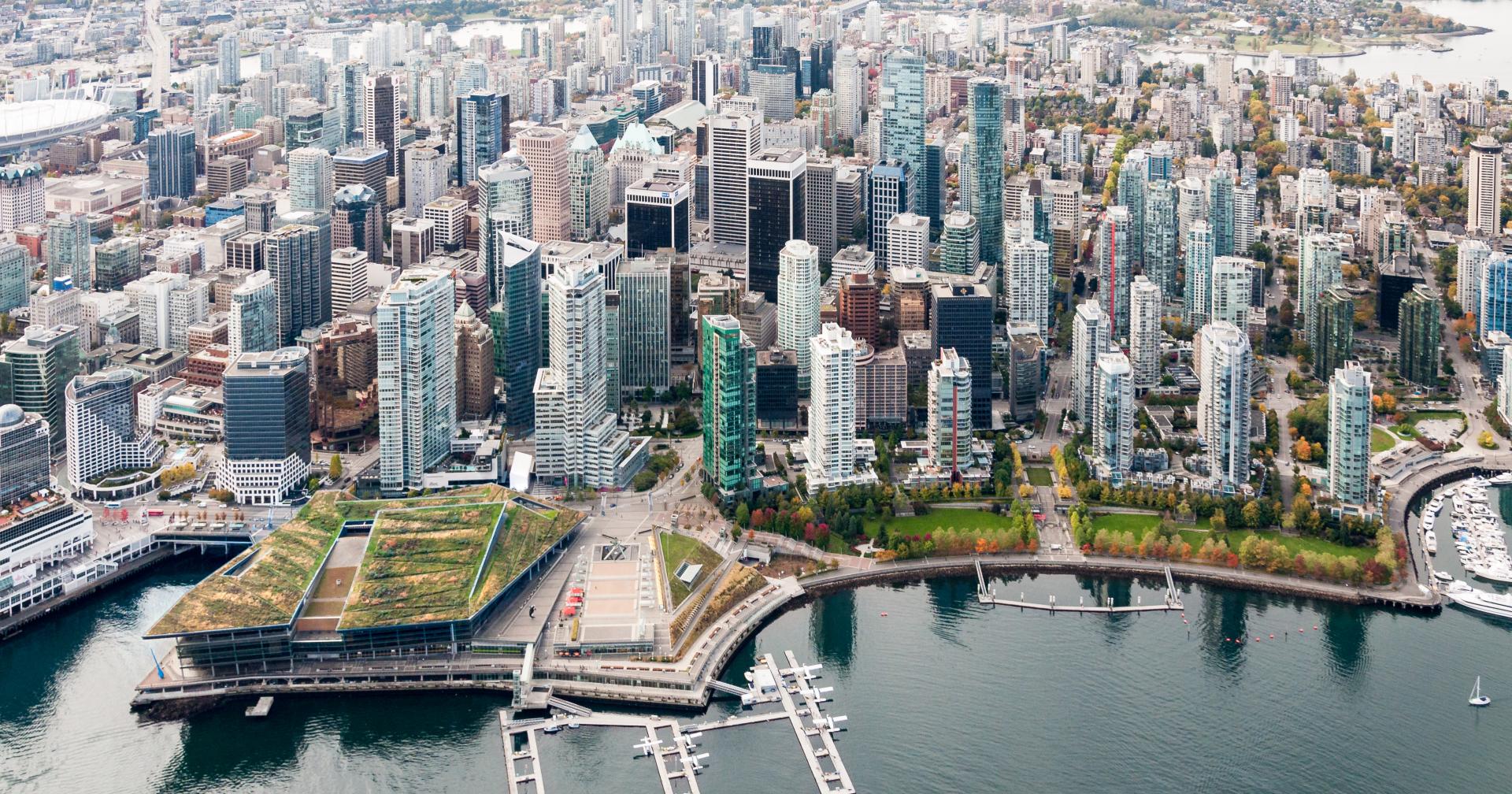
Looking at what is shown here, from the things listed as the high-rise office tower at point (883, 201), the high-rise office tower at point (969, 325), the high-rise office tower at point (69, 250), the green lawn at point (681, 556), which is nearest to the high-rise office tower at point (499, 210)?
the high-rise office tower at point (883, 201)

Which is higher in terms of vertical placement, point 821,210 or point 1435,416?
point 821,210

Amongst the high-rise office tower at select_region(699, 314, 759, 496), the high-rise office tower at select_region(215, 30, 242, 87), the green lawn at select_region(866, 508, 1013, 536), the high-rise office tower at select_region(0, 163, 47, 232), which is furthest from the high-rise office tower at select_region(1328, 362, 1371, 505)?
the high-rise office tower at select_region(215, 30, 242, 87)

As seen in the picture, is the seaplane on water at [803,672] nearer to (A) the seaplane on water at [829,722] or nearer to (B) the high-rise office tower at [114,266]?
(A) the seaplane on water at [829,722]

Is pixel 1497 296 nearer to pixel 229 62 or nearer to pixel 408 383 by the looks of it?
pixel 408 383

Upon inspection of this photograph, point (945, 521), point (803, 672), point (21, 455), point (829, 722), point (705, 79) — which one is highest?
point (705, 79)

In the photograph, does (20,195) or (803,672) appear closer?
(803,672)

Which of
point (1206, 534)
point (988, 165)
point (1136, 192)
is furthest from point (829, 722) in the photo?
point (1136, 192)

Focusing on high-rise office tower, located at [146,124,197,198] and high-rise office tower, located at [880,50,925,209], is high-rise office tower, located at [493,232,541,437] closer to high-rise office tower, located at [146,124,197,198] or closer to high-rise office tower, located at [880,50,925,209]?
high-rise office tower, located at [880,50,925,209]
